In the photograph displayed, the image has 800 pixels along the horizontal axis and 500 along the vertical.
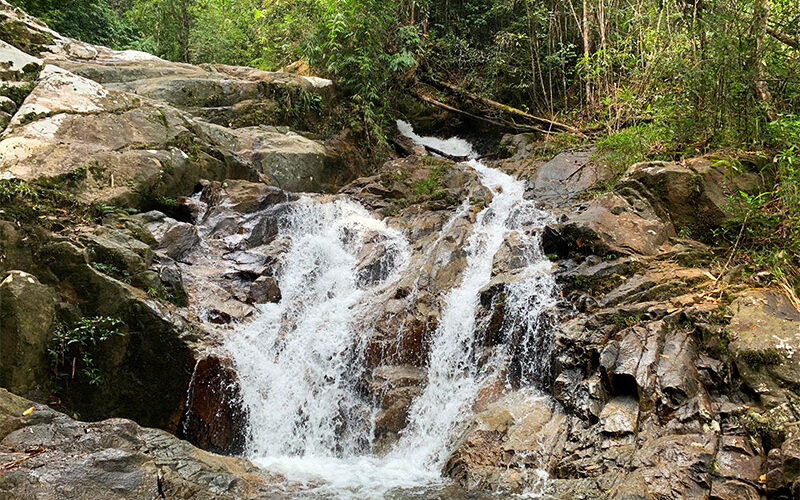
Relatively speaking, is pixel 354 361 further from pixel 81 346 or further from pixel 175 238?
pixel 175 238

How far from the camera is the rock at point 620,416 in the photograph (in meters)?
5.19

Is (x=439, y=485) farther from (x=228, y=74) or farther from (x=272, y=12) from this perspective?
(x=272, y=12)

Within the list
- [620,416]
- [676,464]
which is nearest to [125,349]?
[620,416]

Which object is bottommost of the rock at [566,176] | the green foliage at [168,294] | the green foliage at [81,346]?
the green foliage at [81,346]

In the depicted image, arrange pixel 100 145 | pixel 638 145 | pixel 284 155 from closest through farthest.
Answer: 1. pixel 100 145
2. pixel 638 145
3. pixel 284 155

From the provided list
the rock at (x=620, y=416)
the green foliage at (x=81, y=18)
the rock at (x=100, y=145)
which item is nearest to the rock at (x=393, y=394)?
the rock at (x=620, y=416)

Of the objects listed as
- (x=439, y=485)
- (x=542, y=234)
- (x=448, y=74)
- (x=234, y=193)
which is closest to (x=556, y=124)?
(x=448, y=74)

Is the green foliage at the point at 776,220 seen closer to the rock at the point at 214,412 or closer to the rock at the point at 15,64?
the rock at the point at 214,412

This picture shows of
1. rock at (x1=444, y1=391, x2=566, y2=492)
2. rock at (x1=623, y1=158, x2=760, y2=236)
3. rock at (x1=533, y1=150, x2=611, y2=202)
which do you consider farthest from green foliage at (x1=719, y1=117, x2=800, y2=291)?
rock at (x1=533, y1=150, x2=611, y2=202)

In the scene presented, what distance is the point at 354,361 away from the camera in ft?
24.5

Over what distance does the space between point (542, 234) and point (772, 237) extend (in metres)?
3.18

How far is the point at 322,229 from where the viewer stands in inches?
398

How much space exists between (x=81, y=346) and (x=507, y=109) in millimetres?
12712

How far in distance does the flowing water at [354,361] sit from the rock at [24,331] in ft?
7.63
